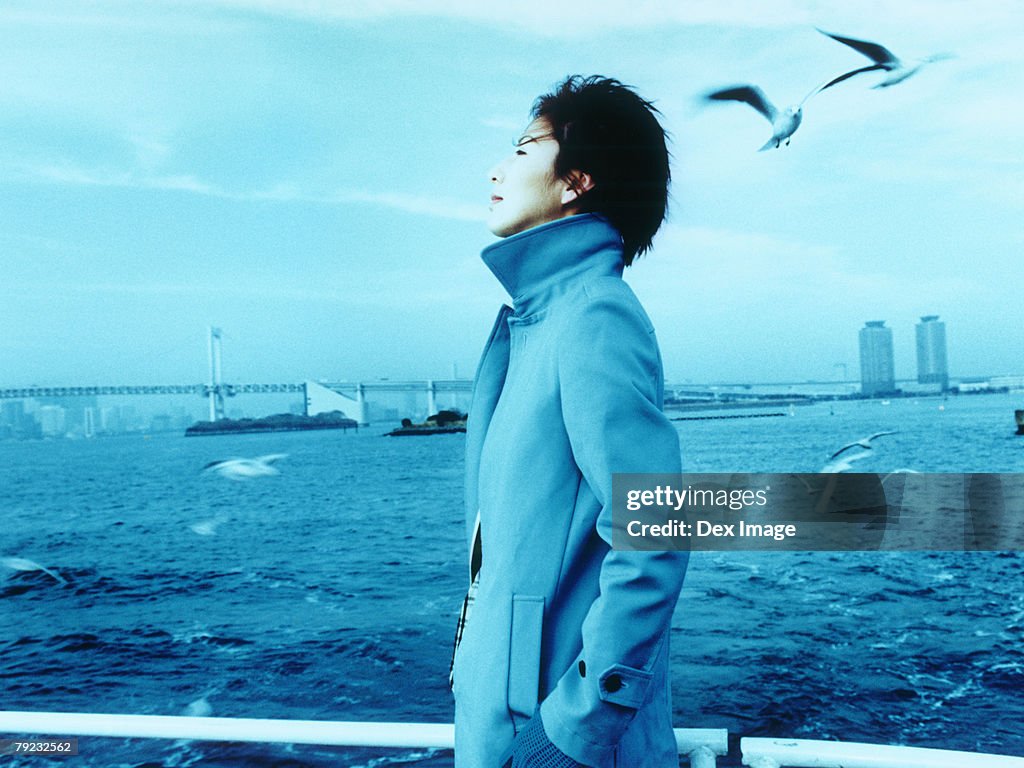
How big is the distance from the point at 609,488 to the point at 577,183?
30cm

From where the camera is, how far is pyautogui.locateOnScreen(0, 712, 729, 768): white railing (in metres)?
0.85

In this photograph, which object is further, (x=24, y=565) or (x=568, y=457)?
(x=24, y=565)

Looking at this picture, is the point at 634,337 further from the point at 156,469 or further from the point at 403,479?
the point at 156,469

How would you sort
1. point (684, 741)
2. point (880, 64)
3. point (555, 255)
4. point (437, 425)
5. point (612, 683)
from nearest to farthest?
point (612, 683)
point (555, 255)
point (684, 741)
point (880, 64)
point (437, 425)

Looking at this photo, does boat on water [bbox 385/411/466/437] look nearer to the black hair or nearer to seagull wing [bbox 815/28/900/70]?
seagull wing [bbox 815/28/900/70]

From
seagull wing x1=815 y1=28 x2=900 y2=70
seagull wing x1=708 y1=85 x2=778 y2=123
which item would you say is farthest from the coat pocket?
seagull wing x1=815 y1=28 x2=900 y2=70

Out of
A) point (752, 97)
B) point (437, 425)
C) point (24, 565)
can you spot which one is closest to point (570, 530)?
point (752, 97)

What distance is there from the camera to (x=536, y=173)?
31.4 inches

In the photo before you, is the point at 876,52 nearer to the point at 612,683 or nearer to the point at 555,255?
the point at 555,255

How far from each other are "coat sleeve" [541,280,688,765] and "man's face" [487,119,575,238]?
14cm

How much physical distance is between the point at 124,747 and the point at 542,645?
13.3ft

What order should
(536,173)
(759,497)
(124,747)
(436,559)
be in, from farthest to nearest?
(436,559) < (124,747) < (759,497) < (536,173)

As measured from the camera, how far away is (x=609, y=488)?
0.63 meters

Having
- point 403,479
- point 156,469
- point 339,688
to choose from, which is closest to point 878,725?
point 339,688
